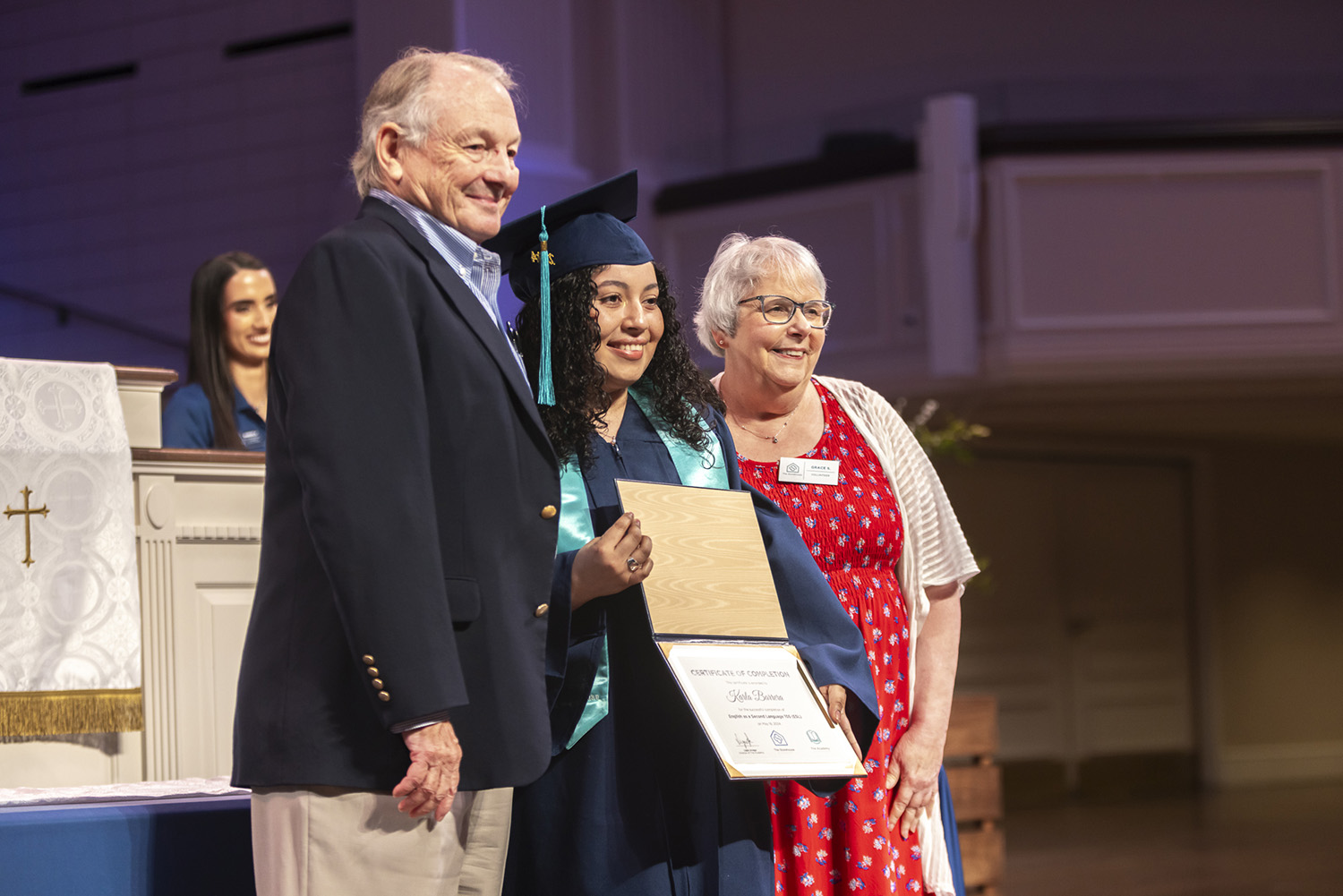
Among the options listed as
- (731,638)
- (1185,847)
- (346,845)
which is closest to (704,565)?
Answer: (731,638)

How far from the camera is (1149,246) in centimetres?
725

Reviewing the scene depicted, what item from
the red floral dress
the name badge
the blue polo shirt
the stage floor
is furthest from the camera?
the stage floor

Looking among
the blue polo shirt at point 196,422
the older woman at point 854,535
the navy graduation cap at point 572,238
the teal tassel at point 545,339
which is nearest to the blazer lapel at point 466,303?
the teal tassel at point 545,339

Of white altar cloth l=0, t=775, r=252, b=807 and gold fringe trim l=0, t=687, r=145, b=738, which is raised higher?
gold fringe trim l=0, t=687, r=145, b=738

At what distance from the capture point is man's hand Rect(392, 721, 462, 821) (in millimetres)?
1418

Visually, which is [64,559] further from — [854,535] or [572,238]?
[854,535]

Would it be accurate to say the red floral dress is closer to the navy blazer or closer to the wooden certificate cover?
the wooden certificate cover

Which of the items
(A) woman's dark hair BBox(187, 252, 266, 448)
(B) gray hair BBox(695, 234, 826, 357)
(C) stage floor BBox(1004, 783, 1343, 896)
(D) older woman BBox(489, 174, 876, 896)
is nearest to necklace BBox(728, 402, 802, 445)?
(B) gray hair BBox(695, 234, 826, 357)

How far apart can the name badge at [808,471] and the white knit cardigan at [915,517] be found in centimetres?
12

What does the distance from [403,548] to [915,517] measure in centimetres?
110

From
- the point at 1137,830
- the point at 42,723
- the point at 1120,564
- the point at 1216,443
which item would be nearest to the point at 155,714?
the point at 42,723

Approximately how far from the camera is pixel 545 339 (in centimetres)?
176

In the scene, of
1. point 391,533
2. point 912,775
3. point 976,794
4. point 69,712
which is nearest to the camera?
point 391,533

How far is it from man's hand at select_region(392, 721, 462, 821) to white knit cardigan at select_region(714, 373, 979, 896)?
983mm
